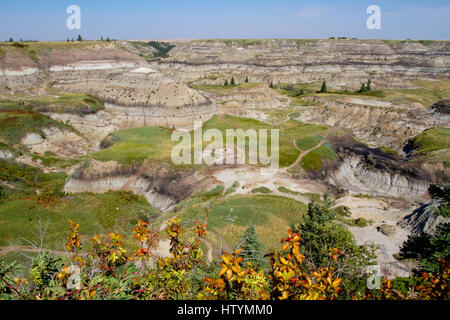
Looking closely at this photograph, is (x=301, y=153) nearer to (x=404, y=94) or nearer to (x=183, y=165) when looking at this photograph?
(x=183, y=165)

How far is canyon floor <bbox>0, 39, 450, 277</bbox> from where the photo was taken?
29641 mm

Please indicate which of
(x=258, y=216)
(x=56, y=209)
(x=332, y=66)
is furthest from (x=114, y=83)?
(x=332, y=66)

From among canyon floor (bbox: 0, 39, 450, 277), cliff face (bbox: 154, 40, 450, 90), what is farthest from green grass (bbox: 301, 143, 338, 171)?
cliff face (bbox: 154, 40, 450, 90)

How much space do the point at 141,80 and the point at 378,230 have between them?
230 ft

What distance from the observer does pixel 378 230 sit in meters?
29.4

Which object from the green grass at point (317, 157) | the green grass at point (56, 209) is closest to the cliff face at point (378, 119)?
the green grass at point (317, 157)

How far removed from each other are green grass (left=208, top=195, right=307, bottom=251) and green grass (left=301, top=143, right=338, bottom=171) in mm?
14464

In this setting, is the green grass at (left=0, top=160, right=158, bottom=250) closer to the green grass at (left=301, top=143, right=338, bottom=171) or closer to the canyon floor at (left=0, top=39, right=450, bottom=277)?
the canyon floor at (left=0, top=39, right=450, bottom=277)

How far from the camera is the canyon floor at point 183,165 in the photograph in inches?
1167

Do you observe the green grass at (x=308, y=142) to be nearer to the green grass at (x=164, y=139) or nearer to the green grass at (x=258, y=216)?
the green grass at (x=164, y=139)

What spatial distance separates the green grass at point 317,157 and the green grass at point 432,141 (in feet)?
58.1

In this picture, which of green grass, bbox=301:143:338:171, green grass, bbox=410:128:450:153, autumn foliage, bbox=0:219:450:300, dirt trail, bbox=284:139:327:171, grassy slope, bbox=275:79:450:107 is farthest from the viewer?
grassy slope, bbox=275:79:450:107

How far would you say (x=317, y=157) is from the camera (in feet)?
161
